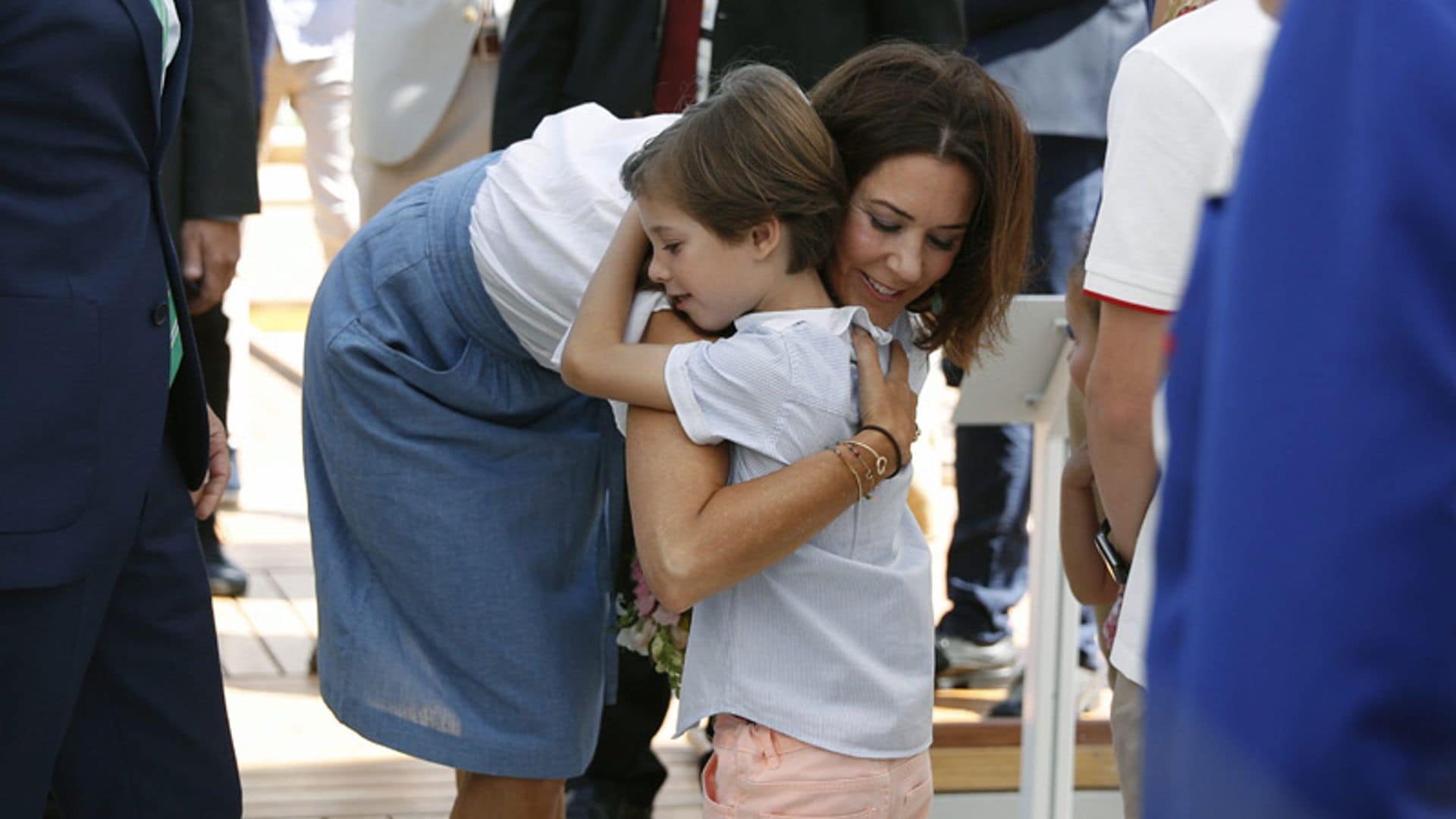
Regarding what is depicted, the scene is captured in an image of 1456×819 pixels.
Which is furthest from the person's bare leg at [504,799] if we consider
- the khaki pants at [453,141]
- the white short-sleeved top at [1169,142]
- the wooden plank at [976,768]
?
the khaki pants at [453,141]

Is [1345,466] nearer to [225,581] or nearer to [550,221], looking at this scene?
[550,221]

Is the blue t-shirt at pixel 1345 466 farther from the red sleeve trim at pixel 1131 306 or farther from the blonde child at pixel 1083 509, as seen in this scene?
the blonde child at pixel 1083 509

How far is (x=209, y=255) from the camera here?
7.71 ft

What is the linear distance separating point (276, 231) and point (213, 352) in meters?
4.68

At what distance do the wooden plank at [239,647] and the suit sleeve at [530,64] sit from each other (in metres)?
1.31

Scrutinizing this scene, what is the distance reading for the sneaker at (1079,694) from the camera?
3098 mm

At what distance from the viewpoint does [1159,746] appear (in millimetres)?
675

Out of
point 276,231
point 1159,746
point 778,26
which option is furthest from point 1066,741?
point 276,231

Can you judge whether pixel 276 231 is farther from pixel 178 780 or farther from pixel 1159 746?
pixel 1159 746

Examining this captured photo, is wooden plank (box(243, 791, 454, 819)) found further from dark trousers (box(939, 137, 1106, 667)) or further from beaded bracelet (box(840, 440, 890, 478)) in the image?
beaded bracelet (box(840, 440, 890, 478))

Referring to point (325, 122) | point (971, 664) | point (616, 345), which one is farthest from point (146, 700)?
point (325, 122)

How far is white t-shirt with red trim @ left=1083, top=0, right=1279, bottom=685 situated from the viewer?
61.3 inches

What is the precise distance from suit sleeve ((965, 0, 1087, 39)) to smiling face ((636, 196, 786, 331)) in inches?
65.2

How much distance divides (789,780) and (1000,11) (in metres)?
1.96
